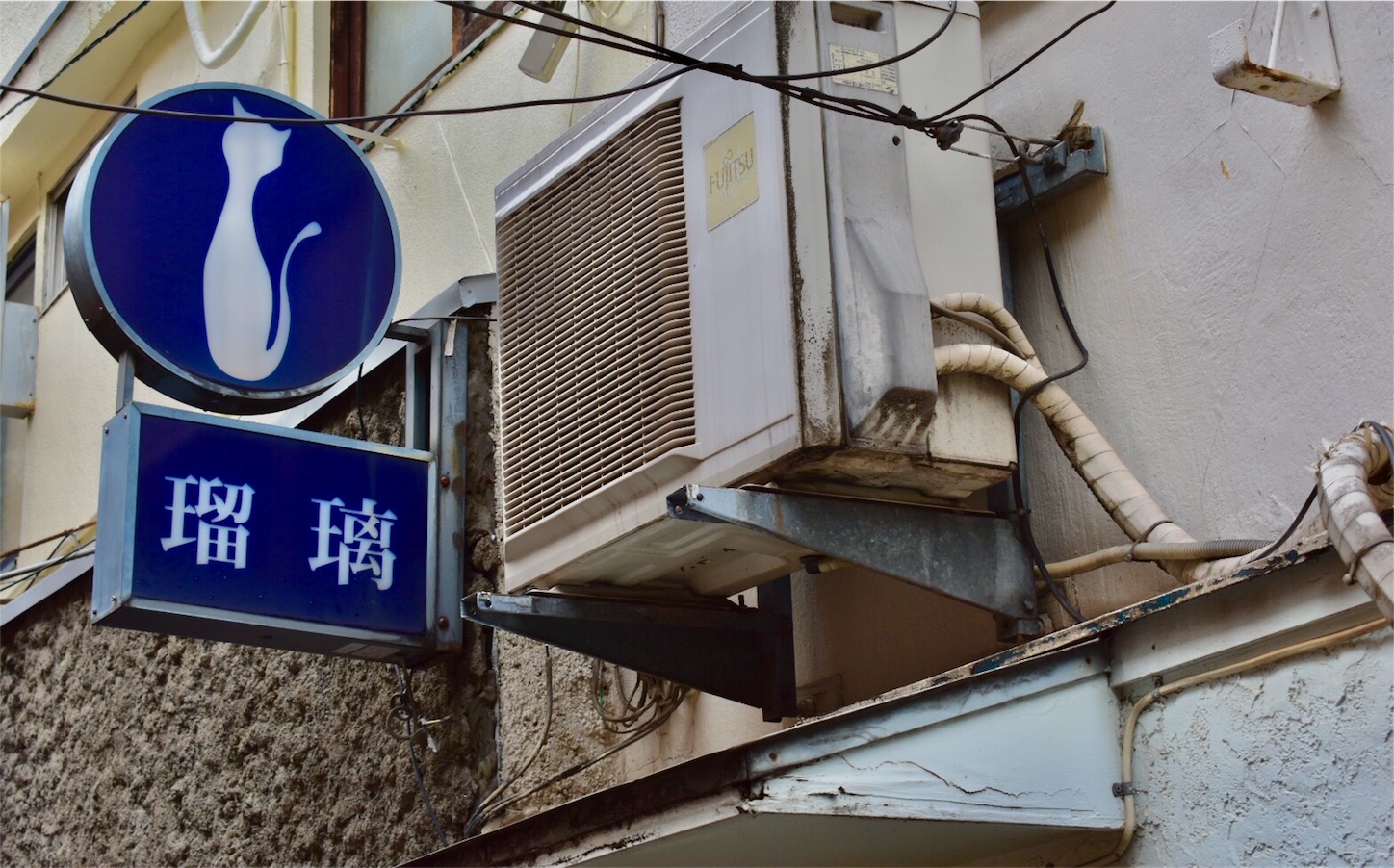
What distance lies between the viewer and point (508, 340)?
487 centimetres

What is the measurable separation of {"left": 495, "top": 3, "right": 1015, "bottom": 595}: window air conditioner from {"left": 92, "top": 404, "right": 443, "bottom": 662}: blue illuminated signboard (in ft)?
3.38

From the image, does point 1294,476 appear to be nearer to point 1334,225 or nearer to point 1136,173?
point 1334,225

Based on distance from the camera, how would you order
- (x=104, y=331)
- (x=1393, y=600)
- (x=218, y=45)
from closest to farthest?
1. (x=1393, y=600)
2. (x=104, y=331)
3. (x=218, y=45)

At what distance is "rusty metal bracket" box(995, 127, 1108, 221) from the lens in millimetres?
4426

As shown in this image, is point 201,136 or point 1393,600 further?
point 201,136

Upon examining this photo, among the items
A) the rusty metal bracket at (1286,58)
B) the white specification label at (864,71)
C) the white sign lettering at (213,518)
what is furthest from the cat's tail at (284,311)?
the rusty metal bracket at (1286,58)

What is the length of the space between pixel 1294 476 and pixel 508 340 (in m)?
2.21

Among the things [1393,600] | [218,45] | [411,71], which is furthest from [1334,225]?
[218,45]

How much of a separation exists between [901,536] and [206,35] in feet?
21.0

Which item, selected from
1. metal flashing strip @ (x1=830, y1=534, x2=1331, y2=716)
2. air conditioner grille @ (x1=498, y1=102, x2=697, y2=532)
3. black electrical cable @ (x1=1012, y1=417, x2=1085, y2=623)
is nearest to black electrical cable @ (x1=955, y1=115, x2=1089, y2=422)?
black electrical cable @ (x1=1012, y1=417, x2=1085, y2=623)

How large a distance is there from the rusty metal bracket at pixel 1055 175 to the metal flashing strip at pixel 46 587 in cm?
557

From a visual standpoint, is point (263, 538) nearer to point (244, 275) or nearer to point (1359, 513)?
point (244, 275)

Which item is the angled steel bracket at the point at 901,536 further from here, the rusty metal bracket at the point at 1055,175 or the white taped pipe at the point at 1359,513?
the white taped pipe at the point at 1359,513

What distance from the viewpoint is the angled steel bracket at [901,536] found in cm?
392
